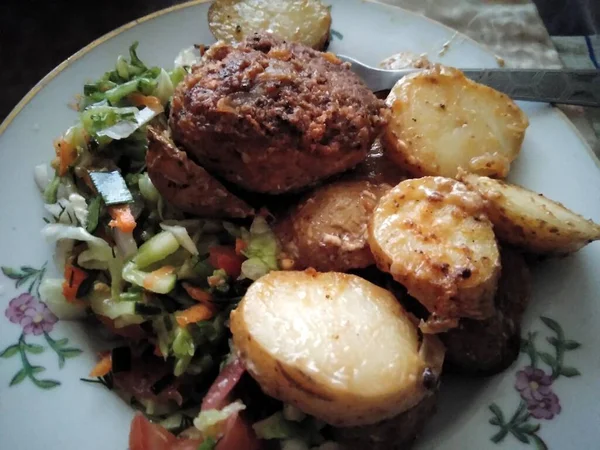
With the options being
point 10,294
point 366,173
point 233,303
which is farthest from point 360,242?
point 10,294

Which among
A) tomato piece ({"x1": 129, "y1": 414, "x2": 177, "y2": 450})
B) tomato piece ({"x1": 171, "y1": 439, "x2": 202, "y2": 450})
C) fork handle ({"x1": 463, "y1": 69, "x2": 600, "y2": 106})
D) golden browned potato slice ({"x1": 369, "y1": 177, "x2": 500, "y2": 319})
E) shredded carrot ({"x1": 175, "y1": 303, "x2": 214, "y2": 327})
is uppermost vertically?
fork handle ({"x1": 463, "y1": 69, "x2": 600, "y2": 106})

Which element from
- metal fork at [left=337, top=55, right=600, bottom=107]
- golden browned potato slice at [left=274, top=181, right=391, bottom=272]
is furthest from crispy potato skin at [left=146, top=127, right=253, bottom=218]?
metal fork at [left=337, top=55, right=600, bottom=107]

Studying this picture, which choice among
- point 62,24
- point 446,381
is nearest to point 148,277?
point 446,381

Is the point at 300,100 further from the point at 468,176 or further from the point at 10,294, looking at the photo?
the point at 10,294

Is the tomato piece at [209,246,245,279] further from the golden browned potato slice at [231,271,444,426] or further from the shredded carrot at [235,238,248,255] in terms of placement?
the golden browned potato slice at [231,271,444,426]

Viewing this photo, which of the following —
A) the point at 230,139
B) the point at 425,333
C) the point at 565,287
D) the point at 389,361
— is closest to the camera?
the point at 389,361

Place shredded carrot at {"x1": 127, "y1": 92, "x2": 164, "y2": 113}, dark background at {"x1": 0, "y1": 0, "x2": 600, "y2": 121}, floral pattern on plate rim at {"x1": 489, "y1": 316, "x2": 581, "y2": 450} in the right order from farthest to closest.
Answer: dark background at {"x1": 0, "y1": 0, "x2": 600, "y2": 121}
shredded carrot at {"x1": 127, "y1": 92, "x2": 164, "y2": 113}
floral pattern on plate rim at {"x1": 489, "y1": 316, "x2": 581, "y2": 450}

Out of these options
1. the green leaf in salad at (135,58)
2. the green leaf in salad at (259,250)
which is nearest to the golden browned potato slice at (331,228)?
the green leaf in salad at (259,250)

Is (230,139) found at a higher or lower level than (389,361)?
higher
